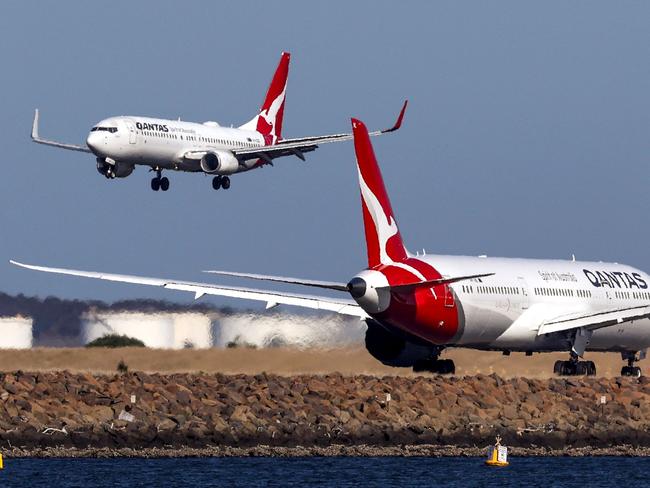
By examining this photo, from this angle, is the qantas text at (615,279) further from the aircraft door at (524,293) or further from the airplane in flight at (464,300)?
the aircraft door at (524,293)

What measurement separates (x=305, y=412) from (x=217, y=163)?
3264 centimetres

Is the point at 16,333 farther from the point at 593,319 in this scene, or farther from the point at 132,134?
the point at 132,134

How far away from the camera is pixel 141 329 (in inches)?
2598

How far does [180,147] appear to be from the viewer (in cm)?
8531

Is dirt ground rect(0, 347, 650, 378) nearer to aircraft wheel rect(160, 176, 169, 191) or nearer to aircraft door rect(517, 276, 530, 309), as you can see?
aircraft door rect(517, 276, 530, 309)

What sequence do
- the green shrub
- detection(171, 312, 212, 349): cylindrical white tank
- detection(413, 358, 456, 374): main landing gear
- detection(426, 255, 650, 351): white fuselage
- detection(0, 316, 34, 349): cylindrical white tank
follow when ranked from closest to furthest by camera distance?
1. detection(426, 255, 650, 351): white fuselage
2. detection(413, 358, 456, 374): main landing gear
3. detection(171, 312, 212, 349): cylindrical white tank
4. detection(0, 316, 34, 349): cylindrical white tank
5. the green shrub

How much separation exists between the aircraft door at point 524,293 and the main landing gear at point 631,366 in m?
4.96

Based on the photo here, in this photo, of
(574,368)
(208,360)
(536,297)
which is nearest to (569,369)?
(574,368)

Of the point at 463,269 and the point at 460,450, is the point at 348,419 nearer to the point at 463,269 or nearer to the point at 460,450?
the point at 460,450

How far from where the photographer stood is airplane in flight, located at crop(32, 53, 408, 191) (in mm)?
82375

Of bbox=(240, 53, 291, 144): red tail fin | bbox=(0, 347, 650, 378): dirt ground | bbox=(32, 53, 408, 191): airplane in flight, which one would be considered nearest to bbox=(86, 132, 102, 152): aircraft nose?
bbox=(32, 53, 408, 191): airplane in flight

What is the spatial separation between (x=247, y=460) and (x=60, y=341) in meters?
15.9

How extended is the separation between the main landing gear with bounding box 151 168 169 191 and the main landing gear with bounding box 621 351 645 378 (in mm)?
24093

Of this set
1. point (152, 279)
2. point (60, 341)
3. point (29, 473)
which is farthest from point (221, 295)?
point (29, 473)
